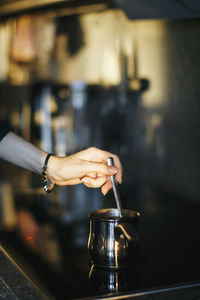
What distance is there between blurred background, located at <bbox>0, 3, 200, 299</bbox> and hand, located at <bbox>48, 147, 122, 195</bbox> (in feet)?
0.21

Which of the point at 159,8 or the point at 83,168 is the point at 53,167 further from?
the point at 159,8

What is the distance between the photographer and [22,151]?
967mm

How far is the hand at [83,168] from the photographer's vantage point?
838 mm

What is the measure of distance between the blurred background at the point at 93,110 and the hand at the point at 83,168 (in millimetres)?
64

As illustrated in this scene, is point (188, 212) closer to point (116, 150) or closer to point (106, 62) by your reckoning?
point (116, 150)

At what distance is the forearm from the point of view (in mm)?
957

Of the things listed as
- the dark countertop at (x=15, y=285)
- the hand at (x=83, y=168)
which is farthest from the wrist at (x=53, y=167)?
A: the dark countertop at (x=15, y=285)

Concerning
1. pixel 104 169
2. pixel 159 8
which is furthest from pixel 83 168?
pixel 159 8

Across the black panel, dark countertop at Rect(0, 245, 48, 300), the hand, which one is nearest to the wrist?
the hand

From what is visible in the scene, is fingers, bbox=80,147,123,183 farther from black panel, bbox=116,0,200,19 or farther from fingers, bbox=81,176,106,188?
black panel, bbox=116,0,200,19

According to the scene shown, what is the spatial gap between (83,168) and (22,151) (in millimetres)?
217

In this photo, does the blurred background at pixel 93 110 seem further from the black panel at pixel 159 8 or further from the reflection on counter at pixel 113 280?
the black panel at pixel 159 8

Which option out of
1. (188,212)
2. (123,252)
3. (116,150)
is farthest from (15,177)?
(123,252)

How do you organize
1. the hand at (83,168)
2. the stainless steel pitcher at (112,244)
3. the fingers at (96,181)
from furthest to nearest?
1. the fingers at (96,181)
2. the hand at (83,168)
3. the stainless steel pitcher at (112,244)
